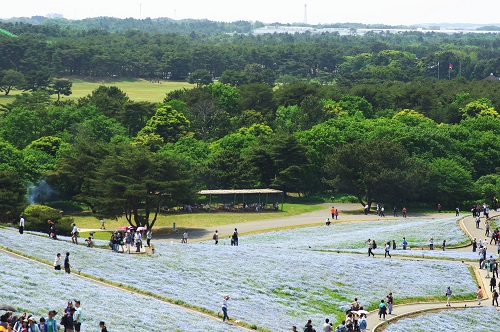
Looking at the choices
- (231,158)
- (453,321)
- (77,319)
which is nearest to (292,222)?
(231,158)

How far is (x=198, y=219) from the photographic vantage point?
10800cm

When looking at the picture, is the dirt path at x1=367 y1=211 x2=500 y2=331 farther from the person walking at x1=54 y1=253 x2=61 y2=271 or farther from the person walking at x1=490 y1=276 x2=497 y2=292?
the person walking at x1=54 y1=253 x2=61 y2=271

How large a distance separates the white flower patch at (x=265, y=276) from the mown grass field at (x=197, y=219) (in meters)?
27.9

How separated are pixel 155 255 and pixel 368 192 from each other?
5485 cm

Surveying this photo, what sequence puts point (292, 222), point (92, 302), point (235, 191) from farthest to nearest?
point (235, 191), point (292, 222), point (92, 302)

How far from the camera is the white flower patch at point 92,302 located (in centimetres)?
4675

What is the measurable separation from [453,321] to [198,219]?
170ft

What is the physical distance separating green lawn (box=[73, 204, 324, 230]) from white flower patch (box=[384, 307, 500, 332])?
153 ft

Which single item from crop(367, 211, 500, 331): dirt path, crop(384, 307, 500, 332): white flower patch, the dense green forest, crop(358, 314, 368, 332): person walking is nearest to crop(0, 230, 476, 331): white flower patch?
crop(367, 211, 500, 331): dirt path

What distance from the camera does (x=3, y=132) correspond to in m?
147

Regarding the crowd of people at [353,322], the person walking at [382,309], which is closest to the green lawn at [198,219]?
the person walking at [382,309]

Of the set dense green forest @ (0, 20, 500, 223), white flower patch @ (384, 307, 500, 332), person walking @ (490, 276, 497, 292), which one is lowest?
white flower patch @ (384, 307, 500, 332)

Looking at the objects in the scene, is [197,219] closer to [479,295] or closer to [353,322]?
[479,295]

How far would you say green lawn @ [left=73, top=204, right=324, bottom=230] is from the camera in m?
105
